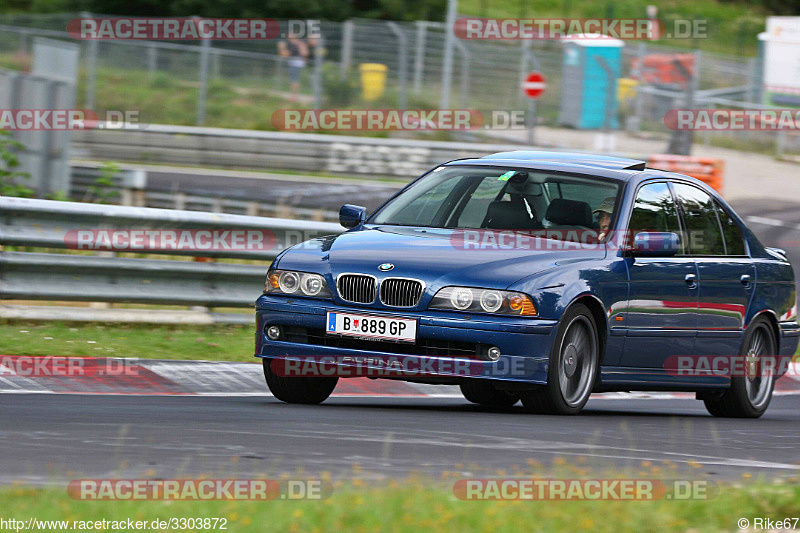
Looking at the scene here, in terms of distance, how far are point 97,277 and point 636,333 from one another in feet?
14.0

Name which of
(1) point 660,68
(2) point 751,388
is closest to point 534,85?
(1) point 660,68

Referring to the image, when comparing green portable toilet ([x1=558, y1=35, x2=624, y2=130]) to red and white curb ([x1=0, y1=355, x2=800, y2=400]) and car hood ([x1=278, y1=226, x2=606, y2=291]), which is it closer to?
red and white curb ([x1=0, y1=355, x2=800, y2=400])

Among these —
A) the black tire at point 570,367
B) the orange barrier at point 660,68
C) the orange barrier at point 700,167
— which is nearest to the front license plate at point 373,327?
the black tire at point 570,367

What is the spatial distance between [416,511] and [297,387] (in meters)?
3.92

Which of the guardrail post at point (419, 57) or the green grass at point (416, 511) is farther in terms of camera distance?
the guardrail post at point (419, 57)

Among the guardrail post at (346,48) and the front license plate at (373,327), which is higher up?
the guardrail post at (346,48)

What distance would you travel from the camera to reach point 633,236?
861 cm

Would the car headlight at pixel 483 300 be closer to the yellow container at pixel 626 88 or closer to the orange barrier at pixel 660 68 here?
the yellow container at pixel 626 88

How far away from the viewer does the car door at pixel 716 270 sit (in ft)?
30.2

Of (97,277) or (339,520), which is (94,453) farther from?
Result: (97,277)

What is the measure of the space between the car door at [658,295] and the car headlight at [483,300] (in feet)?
3.46

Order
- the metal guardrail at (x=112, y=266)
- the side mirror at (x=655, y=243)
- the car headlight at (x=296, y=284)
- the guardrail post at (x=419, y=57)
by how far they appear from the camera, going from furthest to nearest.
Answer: the guardrail post at (x=419, y=57)
the metal guardrail at (x=112, y=266)
the side mirror at (x=655, y=243)
the car headlight at (x=296, y=284)

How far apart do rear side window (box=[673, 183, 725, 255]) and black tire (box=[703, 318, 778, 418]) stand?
0.66 metres

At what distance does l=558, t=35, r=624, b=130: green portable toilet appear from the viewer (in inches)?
1165
